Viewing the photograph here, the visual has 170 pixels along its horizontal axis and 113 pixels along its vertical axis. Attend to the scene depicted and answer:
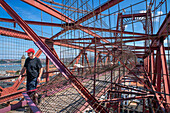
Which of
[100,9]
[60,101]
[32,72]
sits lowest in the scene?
[60,101]

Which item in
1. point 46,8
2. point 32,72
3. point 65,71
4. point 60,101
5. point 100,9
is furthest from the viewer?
point 46,8

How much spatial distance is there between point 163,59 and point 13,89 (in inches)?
270

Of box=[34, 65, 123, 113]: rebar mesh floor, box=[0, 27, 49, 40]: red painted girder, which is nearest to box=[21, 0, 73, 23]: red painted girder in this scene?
box=[0, 27, 49, 40]: red painted girder

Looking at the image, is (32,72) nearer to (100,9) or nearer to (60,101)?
(60,101)

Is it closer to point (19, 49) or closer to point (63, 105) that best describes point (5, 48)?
point (19, 49)

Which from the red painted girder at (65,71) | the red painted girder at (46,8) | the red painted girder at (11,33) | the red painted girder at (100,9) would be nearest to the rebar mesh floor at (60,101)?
the red painted girder at (65,71)

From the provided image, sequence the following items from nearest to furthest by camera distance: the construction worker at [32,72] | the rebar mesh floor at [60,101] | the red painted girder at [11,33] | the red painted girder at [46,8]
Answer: the rebar mesh floor at [60,101]
the construction worker at [32,72]
the red painted girder at [46,8]
the red painted girder at [11,33]

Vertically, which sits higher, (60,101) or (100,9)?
(100,9)

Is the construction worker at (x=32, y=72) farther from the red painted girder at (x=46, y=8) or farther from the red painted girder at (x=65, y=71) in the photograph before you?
the red painted girder at (x=46, y=8)

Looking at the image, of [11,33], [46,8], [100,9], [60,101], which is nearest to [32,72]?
[60,101]

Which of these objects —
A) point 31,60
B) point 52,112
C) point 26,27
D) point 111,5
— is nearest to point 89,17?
point 111,5

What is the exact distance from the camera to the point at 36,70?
3.22m

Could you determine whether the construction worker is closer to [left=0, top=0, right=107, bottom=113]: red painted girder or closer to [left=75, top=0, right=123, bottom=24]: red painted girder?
[left=0, top=0, right=107, bottom=113]: red painted girder

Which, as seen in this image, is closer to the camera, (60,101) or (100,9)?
(60,101)
